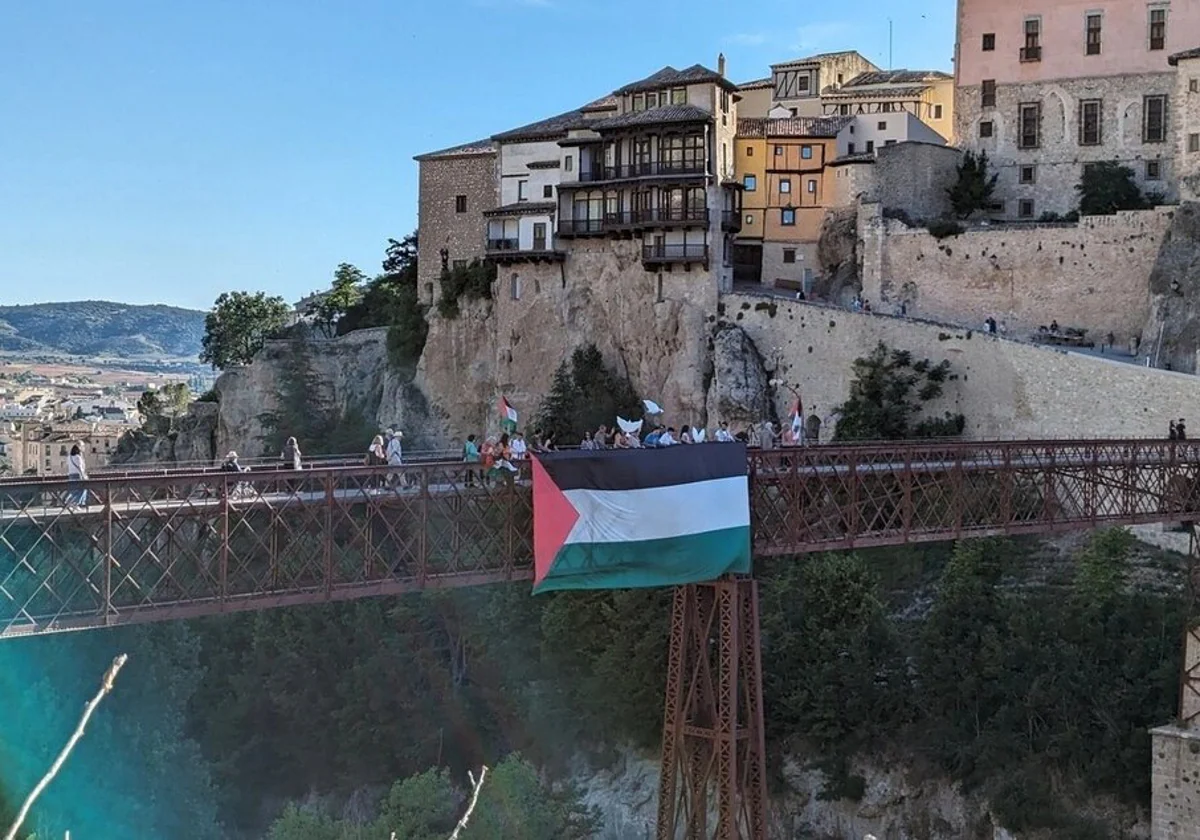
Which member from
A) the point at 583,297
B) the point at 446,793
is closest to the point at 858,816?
the point at 446,793

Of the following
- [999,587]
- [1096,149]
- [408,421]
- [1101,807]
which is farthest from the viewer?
[408,421]

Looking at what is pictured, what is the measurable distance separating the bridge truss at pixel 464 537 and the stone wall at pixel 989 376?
1362 centimetres

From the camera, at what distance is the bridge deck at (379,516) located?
20.0 metres

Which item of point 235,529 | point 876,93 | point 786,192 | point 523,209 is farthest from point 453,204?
point 235,529

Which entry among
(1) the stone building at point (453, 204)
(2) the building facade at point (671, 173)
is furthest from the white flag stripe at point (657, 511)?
(1) the stone building at point (453, 204)

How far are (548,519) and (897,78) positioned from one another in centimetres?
5527

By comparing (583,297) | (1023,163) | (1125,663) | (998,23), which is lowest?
(1125,663)

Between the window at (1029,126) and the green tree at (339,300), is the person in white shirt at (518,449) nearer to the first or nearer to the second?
the window at (1029,126)

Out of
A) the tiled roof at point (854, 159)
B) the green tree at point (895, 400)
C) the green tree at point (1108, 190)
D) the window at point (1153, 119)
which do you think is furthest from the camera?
the tiled roof at point (854, 159)

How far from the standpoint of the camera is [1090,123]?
5700 cm

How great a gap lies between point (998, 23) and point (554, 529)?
4353cm

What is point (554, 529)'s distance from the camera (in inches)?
900

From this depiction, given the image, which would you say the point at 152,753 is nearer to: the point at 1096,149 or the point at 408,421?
the point at 408,421

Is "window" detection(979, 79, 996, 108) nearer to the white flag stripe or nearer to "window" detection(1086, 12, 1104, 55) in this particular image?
"window" detection(1086, 12, 1104, 55)
